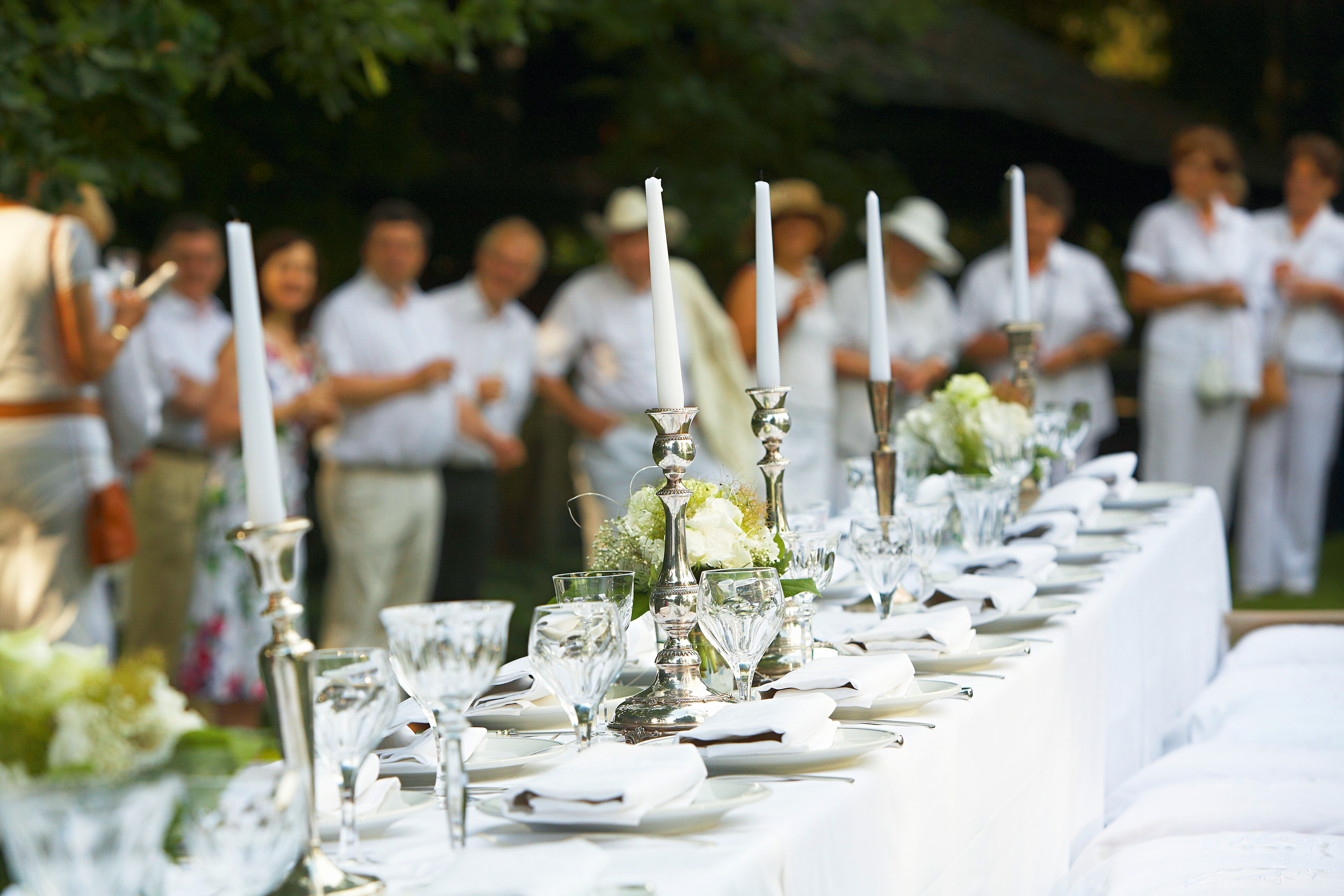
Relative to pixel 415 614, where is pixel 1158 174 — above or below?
above

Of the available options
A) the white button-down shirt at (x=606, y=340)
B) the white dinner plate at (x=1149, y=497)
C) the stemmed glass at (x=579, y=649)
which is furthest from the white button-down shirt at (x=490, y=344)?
the stemmed glass at (x=579, y=649)

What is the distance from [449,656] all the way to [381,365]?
3.79 metres

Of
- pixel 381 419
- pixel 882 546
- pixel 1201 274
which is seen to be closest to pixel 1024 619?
pixel 882 546

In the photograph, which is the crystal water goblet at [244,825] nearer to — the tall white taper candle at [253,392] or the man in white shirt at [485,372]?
the tall white taper candle at [253,392]

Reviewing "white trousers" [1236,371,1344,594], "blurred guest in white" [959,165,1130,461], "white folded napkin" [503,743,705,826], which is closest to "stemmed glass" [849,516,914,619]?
"white folded napkin" [503,743,705,826]

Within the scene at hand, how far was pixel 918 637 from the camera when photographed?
1809 millimetres

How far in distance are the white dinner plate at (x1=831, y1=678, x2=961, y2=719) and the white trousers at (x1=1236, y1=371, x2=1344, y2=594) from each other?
532cm

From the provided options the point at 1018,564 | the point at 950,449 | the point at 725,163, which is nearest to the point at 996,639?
the point at 1018,564

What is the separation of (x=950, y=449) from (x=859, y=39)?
6.18m

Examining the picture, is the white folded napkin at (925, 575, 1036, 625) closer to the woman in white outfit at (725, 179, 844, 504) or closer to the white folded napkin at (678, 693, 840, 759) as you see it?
the white folded napkin at (678, 693, 840, 759)

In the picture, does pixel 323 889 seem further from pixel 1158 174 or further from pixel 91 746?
pixel 1158 174

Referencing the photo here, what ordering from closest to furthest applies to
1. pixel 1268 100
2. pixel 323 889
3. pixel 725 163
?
1. pixel 323 889
2. pixel 725 163
3. pixel 1268 100

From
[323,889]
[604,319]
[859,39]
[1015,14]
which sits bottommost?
[323,889]

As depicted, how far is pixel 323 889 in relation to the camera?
1059mm
